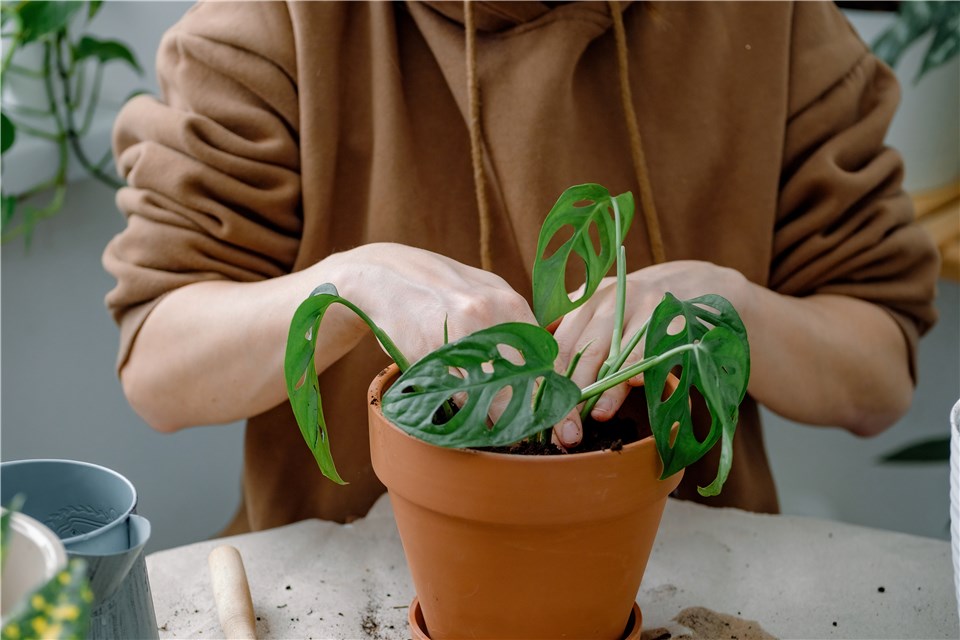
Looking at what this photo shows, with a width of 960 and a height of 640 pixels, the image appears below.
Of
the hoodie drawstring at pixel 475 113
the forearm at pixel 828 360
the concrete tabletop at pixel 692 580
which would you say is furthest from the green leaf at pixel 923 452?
the hoodie drawstring at pixel 475 113

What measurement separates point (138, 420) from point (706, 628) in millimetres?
985

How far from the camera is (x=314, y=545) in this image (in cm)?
67

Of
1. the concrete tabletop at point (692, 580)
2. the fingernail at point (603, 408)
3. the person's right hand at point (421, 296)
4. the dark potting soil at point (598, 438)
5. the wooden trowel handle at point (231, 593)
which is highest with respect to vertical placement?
the person's right hand at point (421, 296)

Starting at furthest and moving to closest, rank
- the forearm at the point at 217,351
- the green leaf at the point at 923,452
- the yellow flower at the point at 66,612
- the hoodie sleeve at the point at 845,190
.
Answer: the green leaf at the point at 923,452, the hoodie sleeve at the point at 845,190, the forearm at the point at 217,351, the yellow flower at the point at 66,612

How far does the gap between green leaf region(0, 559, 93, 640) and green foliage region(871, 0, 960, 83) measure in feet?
3.98

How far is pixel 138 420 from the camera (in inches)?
52.7

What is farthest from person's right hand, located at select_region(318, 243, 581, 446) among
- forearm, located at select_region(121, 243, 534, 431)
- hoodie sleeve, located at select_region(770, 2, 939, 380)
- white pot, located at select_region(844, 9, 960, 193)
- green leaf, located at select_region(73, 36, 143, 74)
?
white pot, located at select_region(844, 9, 960, 193)

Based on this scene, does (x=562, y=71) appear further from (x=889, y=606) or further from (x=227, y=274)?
(x=889, y=606)

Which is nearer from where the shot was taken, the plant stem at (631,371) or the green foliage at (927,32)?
the plant stem at (631,371)

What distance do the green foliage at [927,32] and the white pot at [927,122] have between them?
0.01 metres

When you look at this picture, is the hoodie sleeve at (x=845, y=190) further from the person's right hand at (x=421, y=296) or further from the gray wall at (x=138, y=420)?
the gray wall at (x=138, y=420)

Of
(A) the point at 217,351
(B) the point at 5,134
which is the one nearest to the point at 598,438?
(A) the point at 217,351

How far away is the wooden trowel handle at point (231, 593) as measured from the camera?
54 centimetres

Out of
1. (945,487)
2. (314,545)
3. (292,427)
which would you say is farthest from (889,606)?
(945,487)
